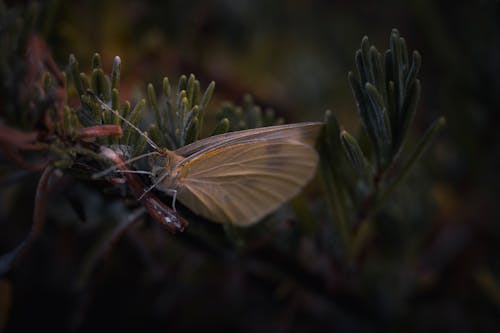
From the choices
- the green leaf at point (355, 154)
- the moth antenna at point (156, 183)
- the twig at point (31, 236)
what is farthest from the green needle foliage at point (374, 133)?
the twig at point (31, 236)

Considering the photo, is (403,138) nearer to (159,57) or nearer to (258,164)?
(258,164)

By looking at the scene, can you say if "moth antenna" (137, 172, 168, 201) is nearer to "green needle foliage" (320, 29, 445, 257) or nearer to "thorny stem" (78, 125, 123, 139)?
"thorny stem" (78, 125, 123, 139)

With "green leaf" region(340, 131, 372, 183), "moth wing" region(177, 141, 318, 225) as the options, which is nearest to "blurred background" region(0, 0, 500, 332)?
"moth wing" region(177, 141, 318, 225)

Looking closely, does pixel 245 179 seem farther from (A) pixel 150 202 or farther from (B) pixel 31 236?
(B) pixel 31 236

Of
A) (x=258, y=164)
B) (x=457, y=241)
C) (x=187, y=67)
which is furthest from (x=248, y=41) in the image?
(x=457, y=241)

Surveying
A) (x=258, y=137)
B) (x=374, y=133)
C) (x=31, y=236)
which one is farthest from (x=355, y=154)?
(x=31, y=236)

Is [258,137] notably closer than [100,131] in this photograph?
No
